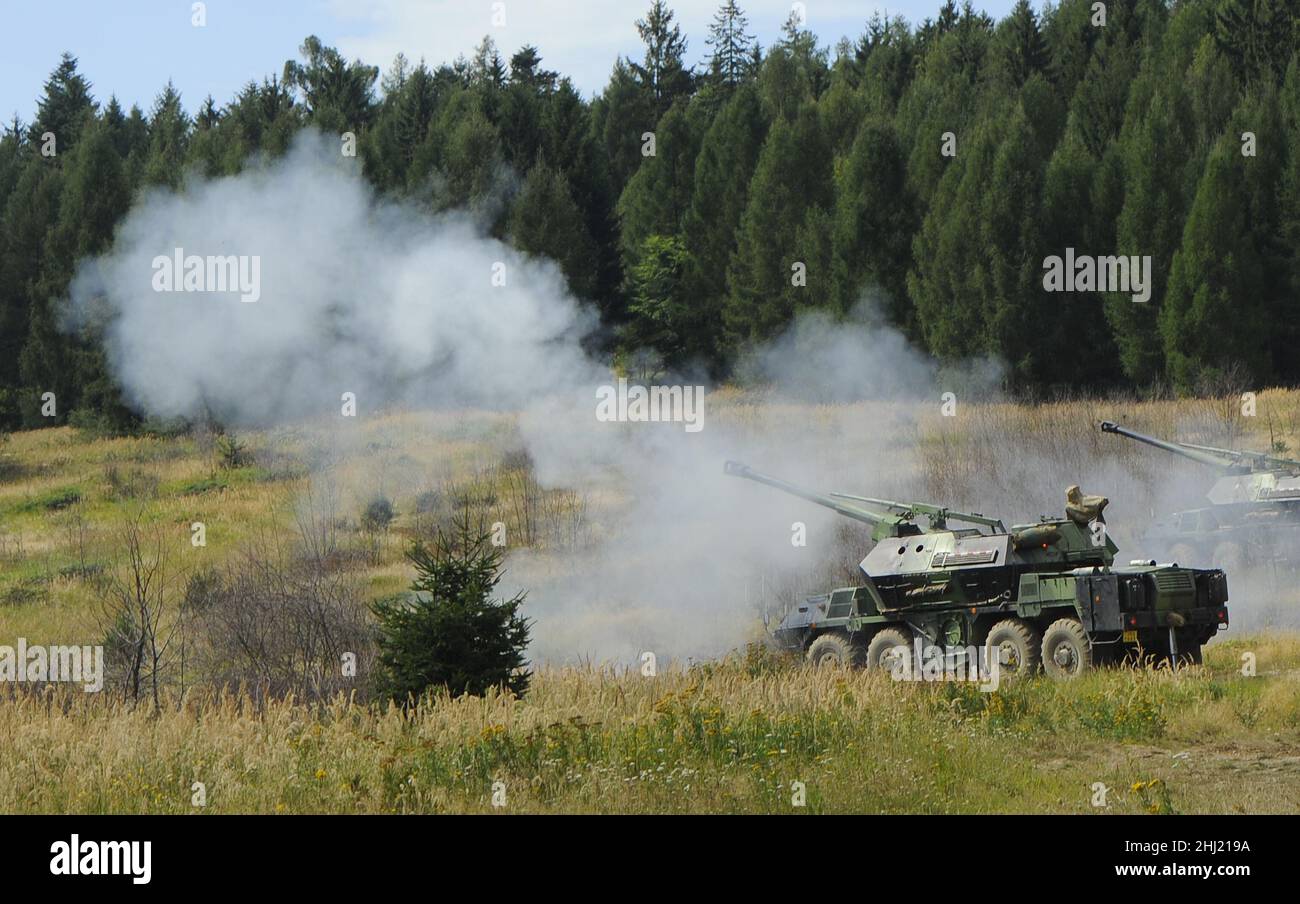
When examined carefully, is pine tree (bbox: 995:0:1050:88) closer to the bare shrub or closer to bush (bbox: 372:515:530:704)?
the bare shrub

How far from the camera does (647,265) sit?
56.9 metres

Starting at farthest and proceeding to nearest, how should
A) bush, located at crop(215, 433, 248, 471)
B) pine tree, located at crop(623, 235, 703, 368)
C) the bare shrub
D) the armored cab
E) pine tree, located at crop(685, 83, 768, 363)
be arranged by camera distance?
pine tree, located at crop(685, 83, 768, 363), pine tree, located at crop(623, 235, 703, 368), bush, located at crop(215, 433, 248, 471), the armored cab, the bare shrub

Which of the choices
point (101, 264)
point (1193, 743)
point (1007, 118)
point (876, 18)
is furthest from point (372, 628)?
point (876, 18)

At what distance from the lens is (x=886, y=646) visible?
20469 millimetres

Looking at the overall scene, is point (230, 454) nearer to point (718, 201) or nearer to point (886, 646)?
point (886, 646)

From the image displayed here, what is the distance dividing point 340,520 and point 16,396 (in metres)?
28.5

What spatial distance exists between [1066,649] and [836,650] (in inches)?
128

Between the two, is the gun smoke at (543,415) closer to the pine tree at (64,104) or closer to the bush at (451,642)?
the bush at (451,642)

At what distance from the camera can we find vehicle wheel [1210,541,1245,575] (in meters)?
27.8

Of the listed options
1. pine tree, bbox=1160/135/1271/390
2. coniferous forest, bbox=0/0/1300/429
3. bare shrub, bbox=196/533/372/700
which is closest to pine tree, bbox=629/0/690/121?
coniferous forest, bbox=0/0/1300/429

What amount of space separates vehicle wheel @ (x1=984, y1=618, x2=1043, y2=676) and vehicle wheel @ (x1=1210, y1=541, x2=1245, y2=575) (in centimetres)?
999

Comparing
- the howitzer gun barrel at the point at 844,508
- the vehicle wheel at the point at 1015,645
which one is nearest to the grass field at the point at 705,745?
the vehicle wheel at the point at 1015,645

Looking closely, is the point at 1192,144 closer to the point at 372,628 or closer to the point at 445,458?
the point at 445,458

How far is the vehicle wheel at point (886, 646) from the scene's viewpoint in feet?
66.5
